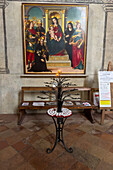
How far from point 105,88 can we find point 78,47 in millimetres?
1561

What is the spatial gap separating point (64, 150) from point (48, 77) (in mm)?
2366

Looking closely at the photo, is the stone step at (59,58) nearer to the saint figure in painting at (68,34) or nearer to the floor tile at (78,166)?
the saint figure in painting at (68,34)

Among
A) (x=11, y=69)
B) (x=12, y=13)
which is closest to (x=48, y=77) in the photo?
(x=11, y=69)

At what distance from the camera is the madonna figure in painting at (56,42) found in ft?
13.5

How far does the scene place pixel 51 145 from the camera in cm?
280

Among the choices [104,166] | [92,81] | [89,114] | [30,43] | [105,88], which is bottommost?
[104,166]

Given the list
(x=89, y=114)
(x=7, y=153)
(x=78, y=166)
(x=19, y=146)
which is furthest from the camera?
(x=89, y=114)

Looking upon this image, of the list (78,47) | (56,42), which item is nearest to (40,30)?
(56,42)

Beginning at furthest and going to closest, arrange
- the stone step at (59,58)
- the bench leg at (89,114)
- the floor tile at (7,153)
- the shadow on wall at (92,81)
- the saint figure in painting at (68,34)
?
the shadow on wall at (92,81) → the stone step at (59,58) → the saint figure in painting at (68,34) → the bench leg at (89,114) → the floor tile at (7,153)

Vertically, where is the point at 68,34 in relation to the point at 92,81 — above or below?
above

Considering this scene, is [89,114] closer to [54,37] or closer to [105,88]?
[105,88]

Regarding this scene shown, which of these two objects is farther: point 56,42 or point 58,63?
point 58,63

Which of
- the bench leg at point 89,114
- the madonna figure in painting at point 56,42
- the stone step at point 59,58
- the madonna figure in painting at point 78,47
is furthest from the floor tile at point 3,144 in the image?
the madonna figure in painting at point 78,47

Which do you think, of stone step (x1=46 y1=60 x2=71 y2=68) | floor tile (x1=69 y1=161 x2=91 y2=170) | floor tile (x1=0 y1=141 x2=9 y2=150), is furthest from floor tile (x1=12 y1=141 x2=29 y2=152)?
stone step (x1=46 y1=60 x2=71 y2=68)
